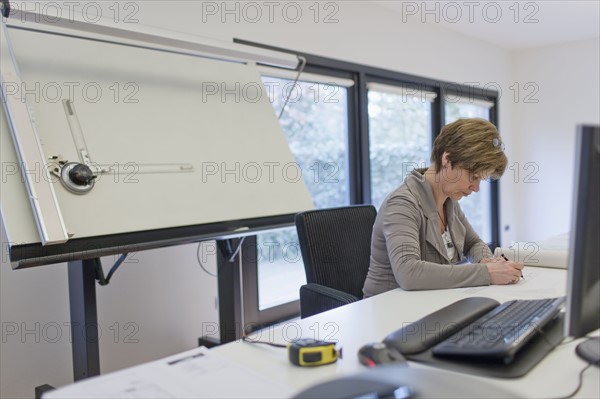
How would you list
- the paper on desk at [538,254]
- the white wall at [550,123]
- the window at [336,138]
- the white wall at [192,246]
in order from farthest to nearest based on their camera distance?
the white wall at [550,123] → the window at [336,138] → the white wall at [192,246] → the paper on desk at [538,254]

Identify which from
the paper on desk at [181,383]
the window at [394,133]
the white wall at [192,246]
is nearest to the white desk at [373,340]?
the paper on desk at [181,383]

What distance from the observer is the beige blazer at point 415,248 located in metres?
1.44

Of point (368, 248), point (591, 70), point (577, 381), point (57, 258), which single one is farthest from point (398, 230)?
point (591, 70)

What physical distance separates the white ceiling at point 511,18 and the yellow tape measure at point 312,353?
3.00 metres

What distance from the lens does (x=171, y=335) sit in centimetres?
247

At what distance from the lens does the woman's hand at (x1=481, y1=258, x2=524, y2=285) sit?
1.47 m

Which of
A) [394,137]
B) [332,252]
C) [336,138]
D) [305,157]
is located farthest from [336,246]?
→ [394,137]

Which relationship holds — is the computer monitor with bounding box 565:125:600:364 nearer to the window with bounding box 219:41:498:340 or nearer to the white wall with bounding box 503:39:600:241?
the window with bounding box 219:41:498:340

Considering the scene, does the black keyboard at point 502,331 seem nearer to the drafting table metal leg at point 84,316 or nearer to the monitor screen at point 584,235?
the monitor screen at point 584,235

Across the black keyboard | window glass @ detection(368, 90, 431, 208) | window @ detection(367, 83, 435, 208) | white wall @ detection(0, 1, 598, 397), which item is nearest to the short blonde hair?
the black keyboard

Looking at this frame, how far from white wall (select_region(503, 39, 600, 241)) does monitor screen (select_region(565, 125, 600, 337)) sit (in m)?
4.31

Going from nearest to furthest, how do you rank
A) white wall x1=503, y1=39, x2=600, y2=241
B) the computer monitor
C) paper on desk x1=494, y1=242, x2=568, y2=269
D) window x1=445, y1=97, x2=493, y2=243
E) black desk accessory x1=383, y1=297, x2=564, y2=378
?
the computer monitor
black desk accessory x1=383, y1=297, x2=564, y2=378
paper on desk x1=494, y1=242, x2=568, y2=269
white wall x1=503, y1=39, x2=600, y2=241
window x1=445, y1=97, x2=493, y2=243

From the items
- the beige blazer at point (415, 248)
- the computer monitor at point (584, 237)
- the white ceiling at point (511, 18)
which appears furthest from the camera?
the white ceiling at point (511, 18)

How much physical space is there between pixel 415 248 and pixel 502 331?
1.94ft
